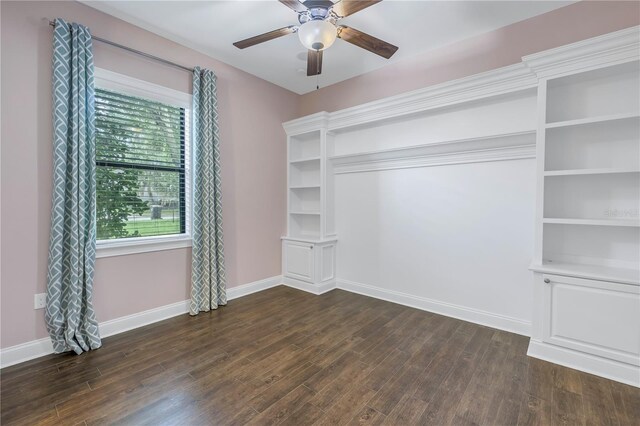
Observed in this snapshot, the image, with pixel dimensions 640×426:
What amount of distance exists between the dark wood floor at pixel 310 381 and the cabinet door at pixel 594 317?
237 mm

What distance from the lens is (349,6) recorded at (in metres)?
2.07

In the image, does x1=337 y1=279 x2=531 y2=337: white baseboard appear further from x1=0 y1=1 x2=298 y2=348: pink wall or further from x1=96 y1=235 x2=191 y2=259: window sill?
x1=96 y1=235 x2=191 y2=259: window sill

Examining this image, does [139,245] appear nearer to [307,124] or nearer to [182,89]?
[182,89]

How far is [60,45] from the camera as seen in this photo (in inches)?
95.4

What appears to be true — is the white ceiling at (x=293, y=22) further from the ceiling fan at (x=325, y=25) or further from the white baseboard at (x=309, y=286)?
the white baseboard at (x=309, y=286)

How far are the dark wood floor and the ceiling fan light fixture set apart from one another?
2.49m

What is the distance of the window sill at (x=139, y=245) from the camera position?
278 centimetres

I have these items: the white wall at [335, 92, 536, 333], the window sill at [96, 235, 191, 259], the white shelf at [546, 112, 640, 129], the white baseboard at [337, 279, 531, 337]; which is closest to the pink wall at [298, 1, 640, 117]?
the white wall at [335, 92, 536, 333]

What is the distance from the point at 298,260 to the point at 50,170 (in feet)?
9.43

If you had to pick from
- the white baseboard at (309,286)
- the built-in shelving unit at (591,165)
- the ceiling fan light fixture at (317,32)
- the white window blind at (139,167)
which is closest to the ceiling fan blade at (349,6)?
the ceiling fan light fixture at (317,32)

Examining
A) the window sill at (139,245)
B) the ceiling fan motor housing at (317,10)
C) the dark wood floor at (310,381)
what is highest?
the ceiling fan motor housing at (317,10)

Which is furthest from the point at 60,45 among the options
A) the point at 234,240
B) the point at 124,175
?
the point at 234,240

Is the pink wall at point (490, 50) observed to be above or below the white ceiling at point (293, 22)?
below

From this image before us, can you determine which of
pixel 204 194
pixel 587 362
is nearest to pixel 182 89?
pixel 204 194
